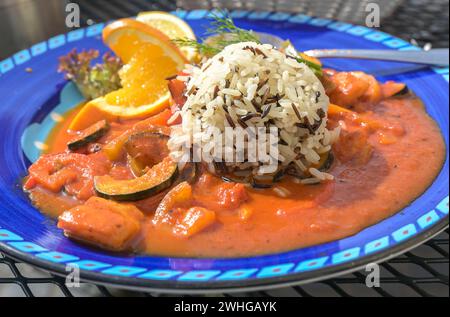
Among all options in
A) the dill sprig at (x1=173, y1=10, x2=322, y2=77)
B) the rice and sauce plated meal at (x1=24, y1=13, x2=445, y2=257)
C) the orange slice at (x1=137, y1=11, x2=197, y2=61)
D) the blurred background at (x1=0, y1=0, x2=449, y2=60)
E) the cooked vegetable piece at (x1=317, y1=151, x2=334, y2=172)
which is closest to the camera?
the rice and sauce plated meal at (x1=24, y1=13, x2=445, y2=257)

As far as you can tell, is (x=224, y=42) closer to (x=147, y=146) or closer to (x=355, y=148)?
(x=147, y=146)

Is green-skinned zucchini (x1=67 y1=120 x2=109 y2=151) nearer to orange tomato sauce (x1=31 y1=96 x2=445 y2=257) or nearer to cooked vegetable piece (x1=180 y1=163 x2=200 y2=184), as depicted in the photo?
orange tomato sauce (x1=31 y1=96 x2=445 y2=257)

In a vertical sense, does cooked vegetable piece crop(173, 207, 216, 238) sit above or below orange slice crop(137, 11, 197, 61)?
below

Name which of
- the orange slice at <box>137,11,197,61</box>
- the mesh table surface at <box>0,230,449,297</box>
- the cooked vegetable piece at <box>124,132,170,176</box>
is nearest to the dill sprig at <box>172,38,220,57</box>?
the orange slice at <box>137,11,197,61</box>

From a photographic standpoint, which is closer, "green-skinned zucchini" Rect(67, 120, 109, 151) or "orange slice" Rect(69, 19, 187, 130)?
"green-skinned zucchini" Rect(67, 120, 109, 151)

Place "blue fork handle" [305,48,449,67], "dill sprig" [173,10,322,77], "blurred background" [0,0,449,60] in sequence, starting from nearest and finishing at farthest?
"dill sprig" [173,10,322,77] < "blue fork handle" [305,48,449,67] < "blurred background" [0,0,449,60]

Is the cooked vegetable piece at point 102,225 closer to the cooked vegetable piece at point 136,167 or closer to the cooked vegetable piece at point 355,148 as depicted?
the cooked vegetable piece at point 136,167

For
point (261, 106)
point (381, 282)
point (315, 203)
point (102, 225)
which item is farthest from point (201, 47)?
point (381, 282)
